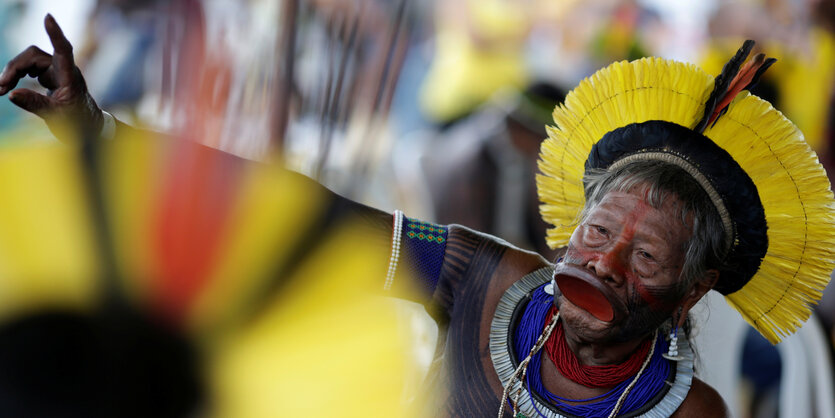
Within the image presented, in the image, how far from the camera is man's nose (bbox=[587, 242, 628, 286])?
175 centimetres

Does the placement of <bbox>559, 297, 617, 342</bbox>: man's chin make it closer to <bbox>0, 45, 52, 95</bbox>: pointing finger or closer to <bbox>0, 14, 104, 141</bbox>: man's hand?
<bbox>0, 14, 104, 141</bbox>: man's hand

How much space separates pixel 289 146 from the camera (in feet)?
2.75

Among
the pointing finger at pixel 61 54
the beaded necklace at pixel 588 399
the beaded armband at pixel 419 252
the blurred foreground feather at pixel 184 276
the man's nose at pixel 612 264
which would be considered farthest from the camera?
the beaded armband at pixel 419 252

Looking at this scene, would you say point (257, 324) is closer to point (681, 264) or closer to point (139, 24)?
point (681, 264)

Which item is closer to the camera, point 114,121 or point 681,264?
point 114,121

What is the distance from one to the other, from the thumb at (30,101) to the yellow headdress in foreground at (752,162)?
1190mm

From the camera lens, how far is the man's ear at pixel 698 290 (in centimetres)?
190

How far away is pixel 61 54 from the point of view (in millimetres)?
1336

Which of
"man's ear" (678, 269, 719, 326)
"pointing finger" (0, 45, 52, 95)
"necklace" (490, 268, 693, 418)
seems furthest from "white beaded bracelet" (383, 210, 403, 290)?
"pointing finger" (0, 45, 52, 95)

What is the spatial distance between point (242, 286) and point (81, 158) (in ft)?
0.59

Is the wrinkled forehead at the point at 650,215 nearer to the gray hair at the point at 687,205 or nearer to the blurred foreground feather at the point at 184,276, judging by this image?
the gray hair at the point at 687,205

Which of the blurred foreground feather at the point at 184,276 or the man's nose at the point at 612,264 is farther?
the man's nose at the point at 612,264

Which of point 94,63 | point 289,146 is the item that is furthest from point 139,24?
point 289,146

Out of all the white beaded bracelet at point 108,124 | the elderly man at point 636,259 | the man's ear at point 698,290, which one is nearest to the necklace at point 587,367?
the elderly man at point 636,259
